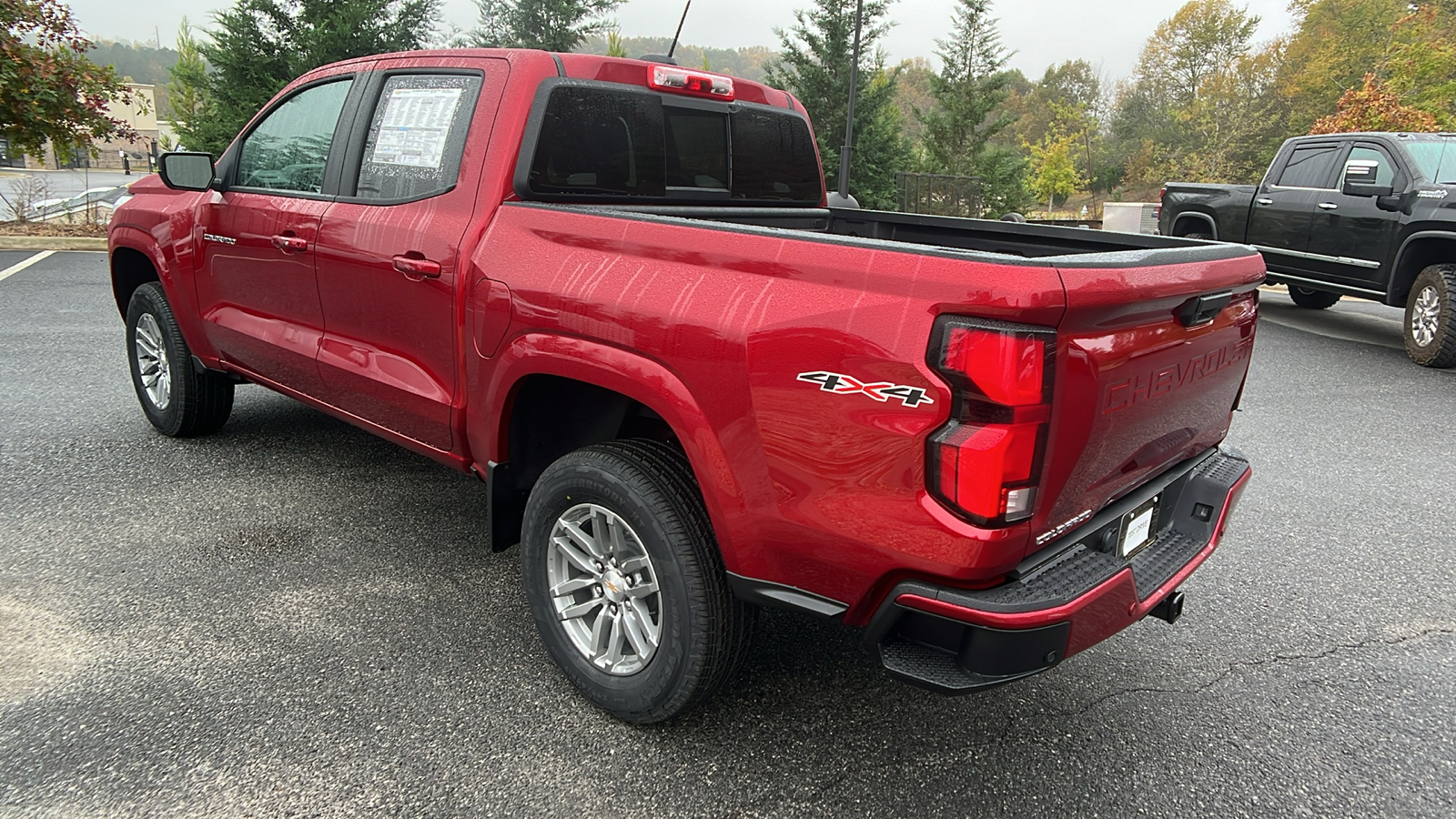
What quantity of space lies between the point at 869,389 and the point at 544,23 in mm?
32849

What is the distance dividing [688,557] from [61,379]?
5.79 meters

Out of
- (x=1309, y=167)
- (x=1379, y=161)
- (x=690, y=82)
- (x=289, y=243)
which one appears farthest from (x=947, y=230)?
(x=1309, y=167)

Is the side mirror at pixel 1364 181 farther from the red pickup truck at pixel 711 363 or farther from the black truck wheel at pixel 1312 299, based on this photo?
the red pickup truck at pixel 711 363

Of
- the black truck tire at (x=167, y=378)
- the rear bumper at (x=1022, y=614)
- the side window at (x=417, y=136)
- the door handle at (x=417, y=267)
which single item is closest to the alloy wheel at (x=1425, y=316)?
the rear bumper at (x=1022, y=614)

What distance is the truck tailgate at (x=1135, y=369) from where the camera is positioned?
73.5 inches

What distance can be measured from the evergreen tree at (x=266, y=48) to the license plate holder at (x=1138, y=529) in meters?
19.9

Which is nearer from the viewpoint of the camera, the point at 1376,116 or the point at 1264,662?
the point at 1264,662

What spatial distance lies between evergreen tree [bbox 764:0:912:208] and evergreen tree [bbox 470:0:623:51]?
6.69m

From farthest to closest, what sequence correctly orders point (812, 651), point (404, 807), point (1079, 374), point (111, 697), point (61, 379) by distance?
point (61, 379) → point (812, 651) → point (111, 697) → point (404, 807) → point (1079, 374)

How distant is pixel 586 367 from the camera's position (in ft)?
8.09

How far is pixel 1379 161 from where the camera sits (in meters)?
8.71

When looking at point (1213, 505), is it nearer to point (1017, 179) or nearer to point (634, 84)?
point (634, 84)

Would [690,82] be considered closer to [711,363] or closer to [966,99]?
[711,363]

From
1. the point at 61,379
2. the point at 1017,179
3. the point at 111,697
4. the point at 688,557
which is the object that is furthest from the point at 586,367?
the point at 1017,179
